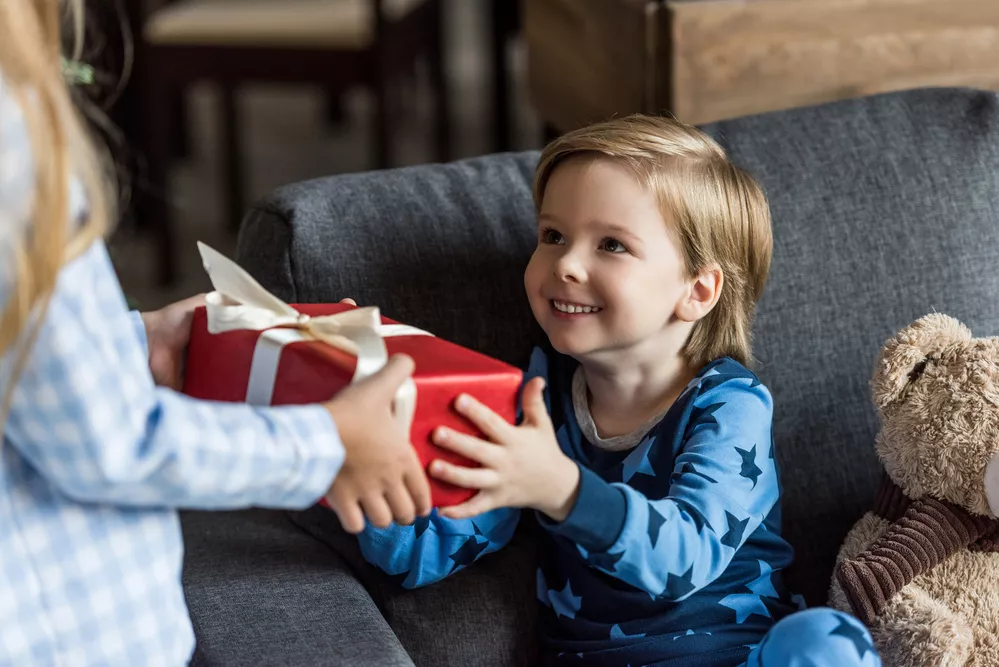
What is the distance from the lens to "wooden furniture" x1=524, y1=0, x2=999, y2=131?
1801mm

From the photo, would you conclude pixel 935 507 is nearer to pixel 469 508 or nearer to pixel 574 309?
pixel 574 309

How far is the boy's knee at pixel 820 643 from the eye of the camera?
1.00 metres

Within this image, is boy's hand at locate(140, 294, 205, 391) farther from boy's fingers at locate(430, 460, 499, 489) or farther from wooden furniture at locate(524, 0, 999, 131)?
wooden furniture at locate(524, 0, 999, 131)

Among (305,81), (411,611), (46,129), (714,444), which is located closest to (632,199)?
(714,444)

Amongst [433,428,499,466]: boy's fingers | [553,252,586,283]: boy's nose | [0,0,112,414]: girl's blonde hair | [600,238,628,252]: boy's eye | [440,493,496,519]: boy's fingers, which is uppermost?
[0,0,112,414]: girl's blonde hair

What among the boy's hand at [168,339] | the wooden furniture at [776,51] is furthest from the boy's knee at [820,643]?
the wooden furniture at [776,51]

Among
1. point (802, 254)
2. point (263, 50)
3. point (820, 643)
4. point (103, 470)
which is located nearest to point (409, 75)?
point (263, 50)

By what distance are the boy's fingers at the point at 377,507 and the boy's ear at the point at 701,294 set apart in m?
0.46

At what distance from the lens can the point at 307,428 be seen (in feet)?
2.69

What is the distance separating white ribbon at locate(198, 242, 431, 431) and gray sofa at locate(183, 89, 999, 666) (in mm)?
254

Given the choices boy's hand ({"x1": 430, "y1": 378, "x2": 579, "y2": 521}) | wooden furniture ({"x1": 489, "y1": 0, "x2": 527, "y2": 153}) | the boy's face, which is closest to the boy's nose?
the boy's face

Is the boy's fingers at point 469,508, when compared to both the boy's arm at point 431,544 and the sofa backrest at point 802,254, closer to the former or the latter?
the boy's arm at point 431,544

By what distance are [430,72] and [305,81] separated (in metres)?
0.72

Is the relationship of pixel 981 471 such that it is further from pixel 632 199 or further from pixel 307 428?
pixel 307 428
